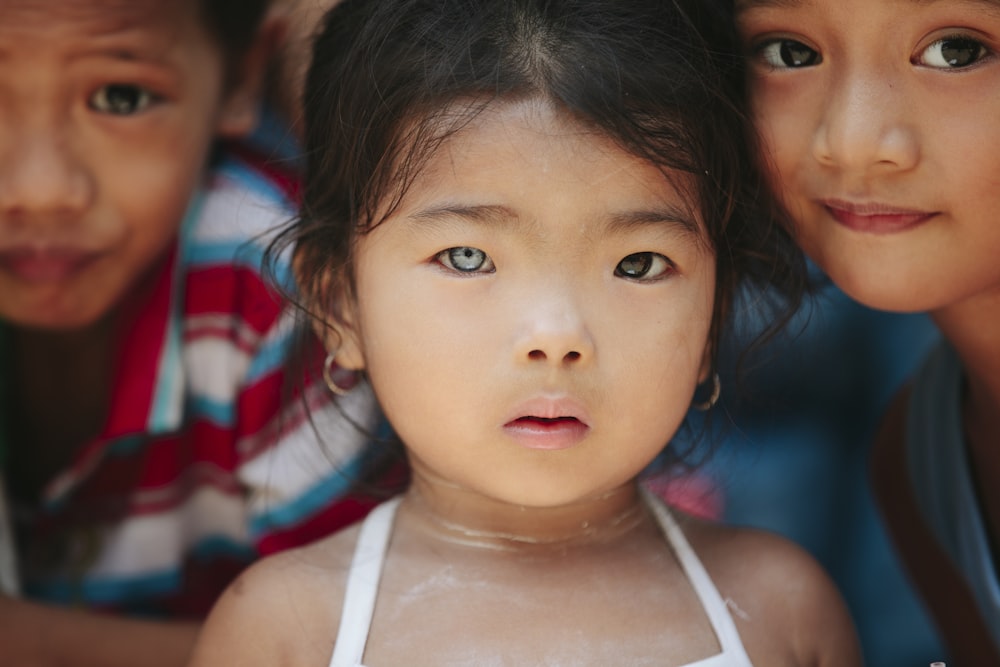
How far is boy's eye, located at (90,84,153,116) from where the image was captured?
215 centimetres

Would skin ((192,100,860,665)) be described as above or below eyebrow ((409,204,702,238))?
below

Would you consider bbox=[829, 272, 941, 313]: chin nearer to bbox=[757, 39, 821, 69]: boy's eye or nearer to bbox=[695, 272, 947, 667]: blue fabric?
bbox=[757, 39, 821, 69]: boy's eye

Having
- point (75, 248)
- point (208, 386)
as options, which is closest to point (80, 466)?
→ point (208, 386)

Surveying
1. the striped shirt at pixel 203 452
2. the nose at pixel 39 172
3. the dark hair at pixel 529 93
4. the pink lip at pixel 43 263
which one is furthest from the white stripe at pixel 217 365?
the dark hair at pixel 529 93

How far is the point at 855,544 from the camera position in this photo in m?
3.34

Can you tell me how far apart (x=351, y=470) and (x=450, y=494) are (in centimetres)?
46

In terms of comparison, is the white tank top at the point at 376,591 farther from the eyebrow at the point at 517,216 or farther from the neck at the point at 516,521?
the eyebrow at the point at 517,216

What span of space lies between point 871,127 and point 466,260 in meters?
0.53

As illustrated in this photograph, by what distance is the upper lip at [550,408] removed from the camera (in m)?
1.60

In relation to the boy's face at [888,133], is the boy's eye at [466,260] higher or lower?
lower

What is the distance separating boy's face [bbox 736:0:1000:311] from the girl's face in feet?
0.68

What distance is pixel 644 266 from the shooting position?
5.55ft

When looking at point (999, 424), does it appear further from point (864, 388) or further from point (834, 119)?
point (864, 388)

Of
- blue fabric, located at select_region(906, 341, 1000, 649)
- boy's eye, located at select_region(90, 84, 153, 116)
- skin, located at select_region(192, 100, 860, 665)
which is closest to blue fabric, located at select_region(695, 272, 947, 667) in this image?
blue fabric, located at select_region(906, 341, 1000, 649)
